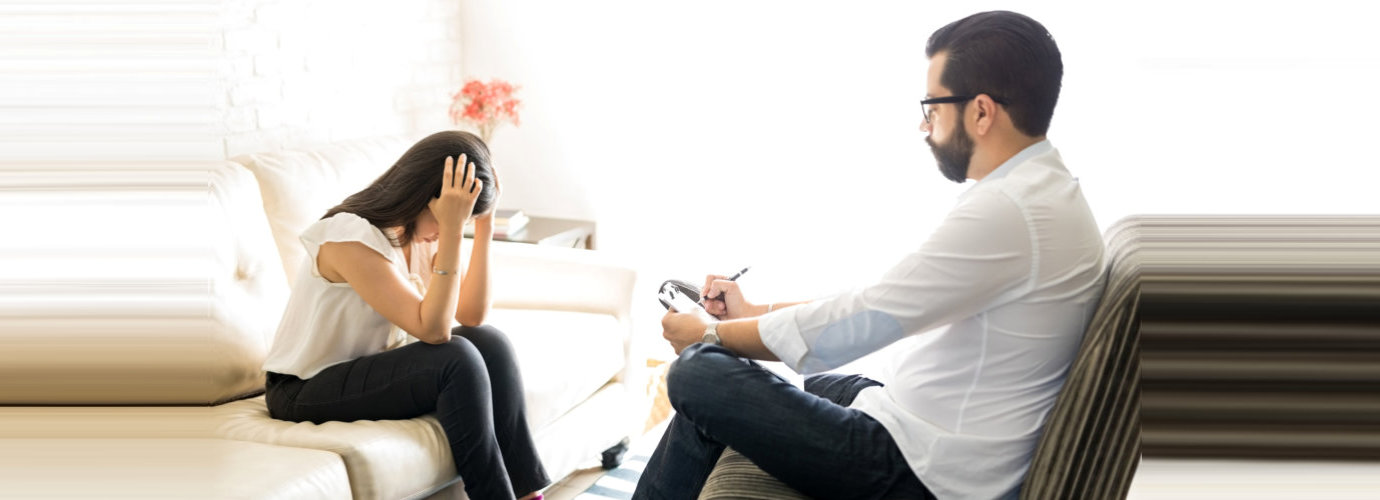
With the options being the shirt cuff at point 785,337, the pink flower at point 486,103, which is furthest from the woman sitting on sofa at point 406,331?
the pink flower at point 486,103

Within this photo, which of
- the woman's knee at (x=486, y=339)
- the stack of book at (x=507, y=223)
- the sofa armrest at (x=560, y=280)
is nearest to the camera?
the woman's knee at (x=486, y=339)

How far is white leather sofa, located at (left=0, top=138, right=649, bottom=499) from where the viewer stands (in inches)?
21.9

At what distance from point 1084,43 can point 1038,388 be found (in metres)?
2.12

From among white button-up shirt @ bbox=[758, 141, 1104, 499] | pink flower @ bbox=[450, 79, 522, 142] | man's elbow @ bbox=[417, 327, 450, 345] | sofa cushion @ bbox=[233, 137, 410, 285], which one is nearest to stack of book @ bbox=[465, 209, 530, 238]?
pink flower @ bbox=[450, 79, 522, 142]

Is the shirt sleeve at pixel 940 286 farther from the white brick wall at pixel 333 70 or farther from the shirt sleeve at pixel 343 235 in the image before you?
the white brick wall at pixel 333 70

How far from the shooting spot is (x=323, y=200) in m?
2.60

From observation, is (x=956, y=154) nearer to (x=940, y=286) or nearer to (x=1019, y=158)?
(x=1019, y=158)

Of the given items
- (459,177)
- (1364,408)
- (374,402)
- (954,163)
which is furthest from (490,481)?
(1364,408)

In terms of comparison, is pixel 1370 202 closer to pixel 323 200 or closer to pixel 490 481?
pixel 490 481

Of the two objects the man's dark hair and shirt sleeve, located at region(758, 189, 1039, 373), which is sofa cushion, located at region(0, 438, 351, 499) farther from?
the man's dark hair

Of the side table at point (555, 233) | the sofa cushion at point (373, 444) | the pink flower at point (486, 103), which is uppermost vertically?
the pink flower at point (486, 103)

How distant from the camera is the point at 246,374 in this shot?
88.0 inches

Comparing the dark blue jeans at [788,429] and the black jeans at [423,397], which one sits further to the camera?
the black jeans at [423,397]

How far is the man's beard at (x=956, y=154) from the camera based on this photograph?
1.64 meters
